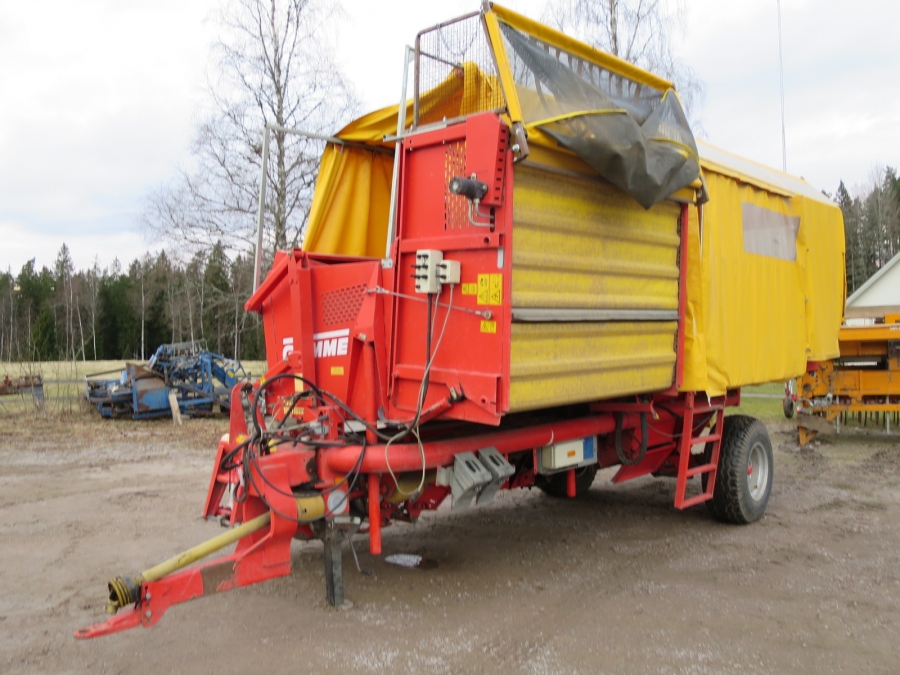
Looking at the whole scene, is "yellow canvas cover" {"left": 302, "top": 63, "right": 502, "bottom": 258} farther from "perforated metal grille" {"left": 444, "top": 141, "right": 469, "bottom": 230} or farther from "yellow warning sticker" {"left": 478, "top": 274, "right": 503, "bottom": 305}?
"yellow warning sticker" {"left": 478, "top": 274, "right": 503, "bottom": 305}

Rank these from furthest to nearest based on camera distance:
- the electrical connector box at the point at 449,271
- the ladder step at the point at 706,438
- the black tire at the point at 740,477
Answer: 1. the black tire at the point at 740,477
2. the ladder step at the point at 706,438
3. the electrical connector box at the point at 449,271

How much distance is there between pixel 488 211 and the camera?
12.6 ft

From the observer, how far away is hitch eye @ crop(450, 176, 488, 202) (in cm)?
365

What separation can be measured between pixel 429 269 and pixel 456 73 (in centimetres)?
132

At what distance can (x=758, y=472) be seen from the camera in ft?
22.2

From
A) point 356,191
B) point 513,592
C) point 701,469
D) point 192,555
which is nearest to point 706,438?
point 701,469

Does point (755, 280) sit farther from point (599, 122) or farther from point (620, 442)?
point (599, 122)

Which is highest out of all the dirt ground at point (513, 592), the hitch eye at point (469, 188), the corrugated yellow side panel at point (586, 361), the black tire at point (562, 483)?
the hitch eye at point (469, 188)

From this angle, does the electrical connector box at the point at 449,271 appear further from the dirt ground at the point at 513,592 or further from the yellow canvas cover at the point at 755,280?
the yellow canvas cover at the point at 755,280

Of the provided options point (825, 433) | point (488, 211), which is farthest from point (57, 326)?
point (488, 211)

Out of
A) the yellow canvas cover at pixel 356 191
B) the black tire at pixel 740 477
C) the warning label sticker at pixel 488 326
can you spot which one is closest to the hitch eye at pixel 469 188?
the warning label sticker at pixel 488 326

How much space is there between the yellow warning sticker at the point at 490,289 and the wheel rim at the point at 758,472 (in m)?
3.86

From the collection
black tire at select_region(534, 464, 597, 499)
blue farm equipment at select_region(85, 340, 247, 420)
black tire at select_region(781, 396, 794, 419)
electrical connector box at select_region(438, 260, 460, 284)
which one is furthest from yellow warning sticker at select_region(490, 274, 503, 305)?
blue farm equipment at select_region(85, 340, 247, 420)

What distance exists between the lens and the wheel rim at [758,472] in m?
6.66
